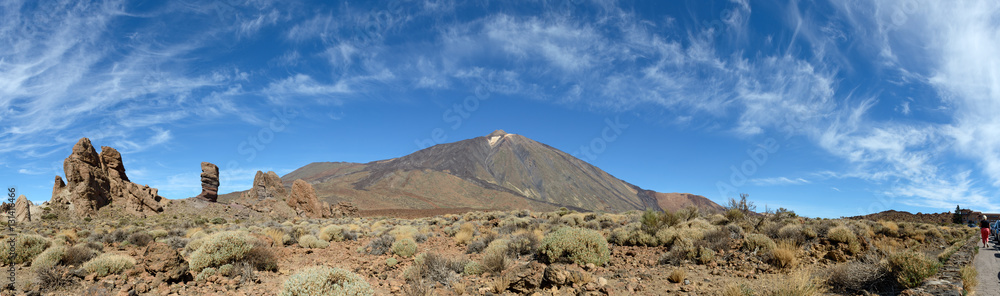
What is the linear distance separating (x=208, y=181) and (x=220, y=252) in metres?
39.3

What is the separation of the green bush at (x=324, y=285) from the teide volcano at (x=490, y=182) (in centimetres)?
6940

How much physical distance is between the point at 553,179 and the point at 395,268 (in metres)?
135

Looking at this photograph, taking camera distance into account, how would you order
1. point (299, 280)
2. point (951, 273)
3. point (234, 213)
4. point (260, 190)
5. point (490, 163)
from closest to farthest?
point (299, 280)
point (951, 273)
point (234, 213)
point (260, 190)
point (490, 163)

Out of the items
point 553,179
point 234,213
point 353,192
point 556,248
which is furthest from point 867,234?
point 553,179

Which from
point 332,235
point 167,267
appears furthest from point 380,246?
point 167,267

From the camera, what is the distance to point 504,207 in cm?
9056

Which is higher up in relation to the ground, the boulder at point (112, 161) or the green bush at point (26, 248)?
the boulder at point (112, 161)

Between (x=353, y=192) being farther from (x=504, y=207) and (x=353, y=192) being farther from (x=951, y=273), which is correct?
(x=951, y=273)

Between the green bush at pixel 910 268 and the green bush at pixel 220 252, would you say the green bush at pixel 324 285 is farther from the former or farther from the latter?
the green bush at pixel 910 268

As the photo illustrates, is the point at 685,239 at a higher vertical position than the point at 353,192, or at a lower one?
lower

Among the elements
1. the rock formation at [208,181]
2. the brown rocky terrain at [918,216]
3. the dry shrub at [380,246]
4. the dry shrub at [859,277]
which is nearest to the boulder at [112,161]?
the rock formation at [208,181]

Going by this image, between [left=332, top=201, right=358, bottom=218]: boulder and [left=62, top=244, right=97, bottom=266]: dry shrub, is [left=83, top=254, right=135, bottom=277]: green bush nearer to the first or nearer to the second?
[left=62, top=244, right=97, bottom=266]: dry shrub

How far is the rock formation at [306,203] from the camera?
37.2 m

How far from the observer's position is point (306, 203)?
37.8m
